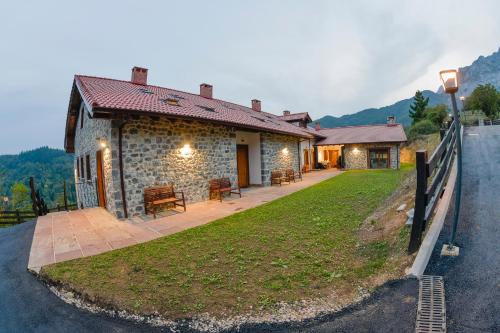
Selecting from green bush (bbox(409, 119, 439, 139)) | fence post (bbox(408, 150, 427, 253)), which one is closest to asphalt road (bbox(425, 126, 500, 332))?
fence post (bbox(408, 150, 427, 253))

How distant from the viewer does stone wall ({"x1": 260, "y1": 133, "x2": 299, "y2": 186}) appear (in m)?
13.4

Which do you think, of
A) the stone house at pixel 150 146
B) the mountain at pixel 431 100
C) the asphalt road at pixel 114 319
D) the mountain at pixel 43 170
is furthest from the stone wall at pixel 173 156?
the mountain at pixel 431 100

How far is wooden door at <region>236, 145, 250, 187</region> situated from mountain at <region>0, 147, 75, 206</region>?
69064mm

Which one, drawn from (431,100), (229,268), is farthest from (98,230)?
(431,100)

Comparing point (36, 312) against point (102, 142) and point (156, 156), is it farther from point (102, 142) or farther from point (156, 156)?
point (102, 142)

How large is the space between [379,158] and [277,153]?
473 inches

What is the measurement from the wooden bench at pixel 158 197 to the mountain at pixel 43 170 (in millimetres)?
71307

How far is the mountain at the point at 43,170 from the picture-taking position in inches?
A: 2675

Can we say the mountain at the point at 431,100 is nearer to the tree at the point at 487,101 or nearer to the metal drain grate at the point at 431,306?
the tree at the point at 487,101

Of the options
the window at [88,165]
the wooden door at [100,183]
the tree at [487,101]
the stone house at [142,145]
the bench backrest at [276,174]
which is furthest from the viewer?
the tree at [487,101]

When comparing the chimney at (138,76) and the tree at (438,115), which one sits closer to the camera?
the chimney at (138,76)

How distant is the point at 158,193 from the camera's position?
7.98 metres

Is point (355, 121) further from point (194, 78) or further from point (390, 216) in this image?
point (390, 216)

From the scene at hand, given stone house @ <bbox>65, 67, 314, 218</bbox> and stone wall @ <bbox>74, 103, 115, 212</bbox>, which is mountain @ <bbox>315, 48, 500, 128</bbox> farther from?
stone wall @ <bbox>74, 103, 115, 212</bbox>
